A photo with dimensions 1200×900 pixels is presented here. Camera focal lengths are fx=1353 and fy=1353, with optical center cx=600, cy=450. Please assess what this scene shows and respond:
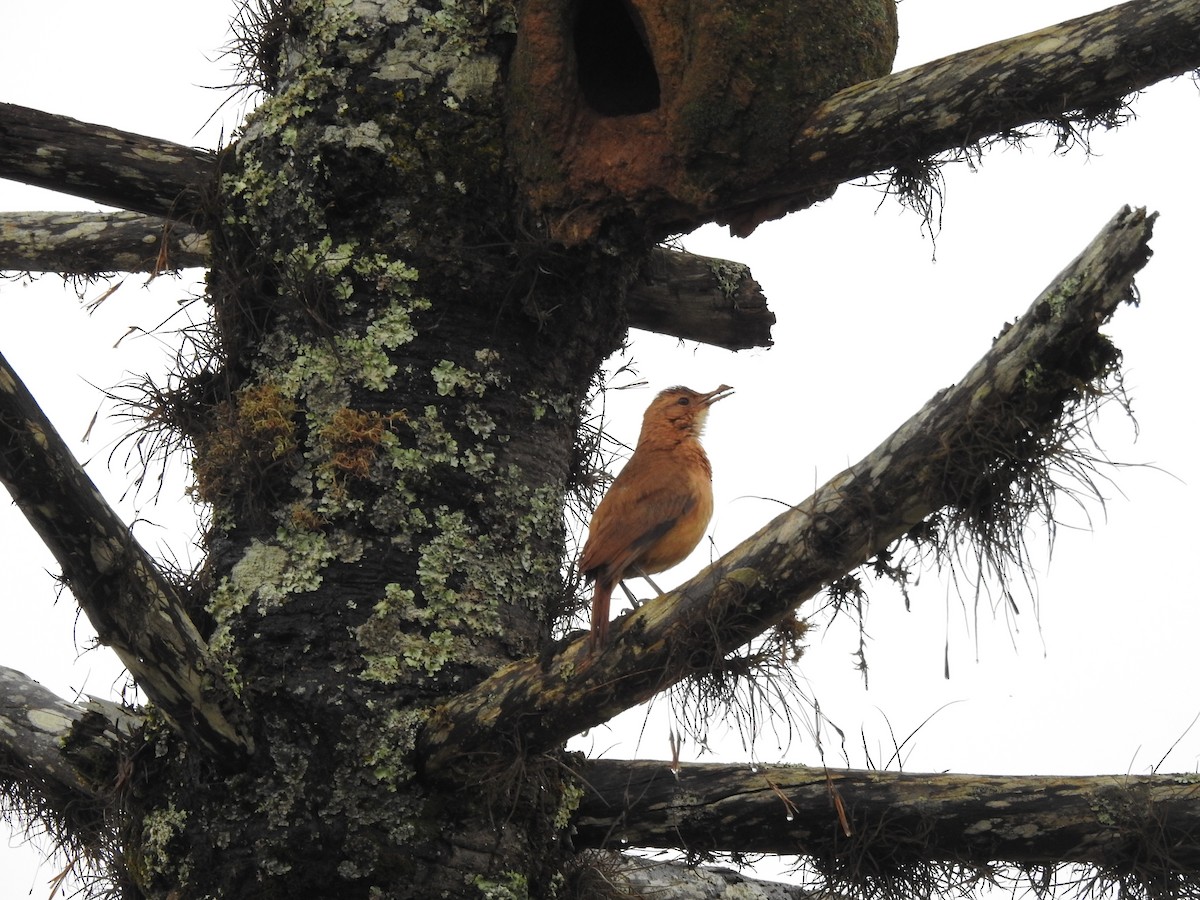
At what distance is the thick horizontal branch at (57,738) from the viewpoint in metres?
3.67

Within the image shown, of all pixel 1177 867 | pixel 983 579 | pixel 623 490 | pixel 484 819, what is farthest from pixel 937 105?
pixel 484 819

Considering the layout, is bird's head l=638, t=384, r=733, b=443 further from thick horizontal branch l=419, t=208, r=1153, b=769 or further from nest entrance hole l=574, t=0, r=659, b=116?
thick horizontal branch l=419, t=208, r=1153, b=769

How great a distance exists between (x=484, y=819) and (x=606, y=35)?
8.08 feet

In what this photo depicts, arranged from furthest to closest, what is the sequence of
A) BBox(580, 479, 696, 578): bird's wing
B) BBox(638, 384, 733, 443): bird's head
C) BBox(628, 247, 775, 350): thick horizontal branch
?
BBox(638, 384, 733, 443): bird's head
BBox(628, 247, 775, 350): thick horizontal branch
BBox(580, 479, 696, 578): bird's wing

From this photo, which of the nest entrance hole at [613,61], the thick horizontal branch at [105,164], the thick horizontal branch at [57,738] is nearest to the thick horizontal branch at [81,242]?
the thick horizontal branch at [105,164]

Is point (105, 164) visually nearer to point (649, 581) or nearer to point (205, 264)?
point (205, 264)

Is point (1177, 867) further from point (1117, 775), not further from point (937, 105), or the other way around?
point (937, 105)

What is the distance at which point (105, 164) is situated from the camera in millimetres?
3873

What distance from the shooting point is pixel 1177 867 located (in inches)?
122

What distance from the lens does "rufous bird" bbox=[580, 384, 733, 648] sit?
13.2 ft

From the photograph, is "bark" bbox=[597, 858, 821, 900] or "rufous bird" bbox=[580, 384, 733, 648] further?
"rufous bird" bbox=[580, 384, 733, 648]

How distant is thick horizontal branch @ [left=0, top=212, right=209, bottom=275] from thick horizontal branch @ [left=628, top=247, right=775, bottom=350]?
1687 millimetres

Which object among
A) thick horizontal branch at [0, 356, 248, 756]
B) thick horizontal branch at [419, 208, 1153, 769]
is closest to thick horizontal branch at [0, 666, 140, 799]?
thick horizontal branch at [0, 356, 248, 756]

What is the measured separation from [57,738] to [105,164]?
5.76 feet
